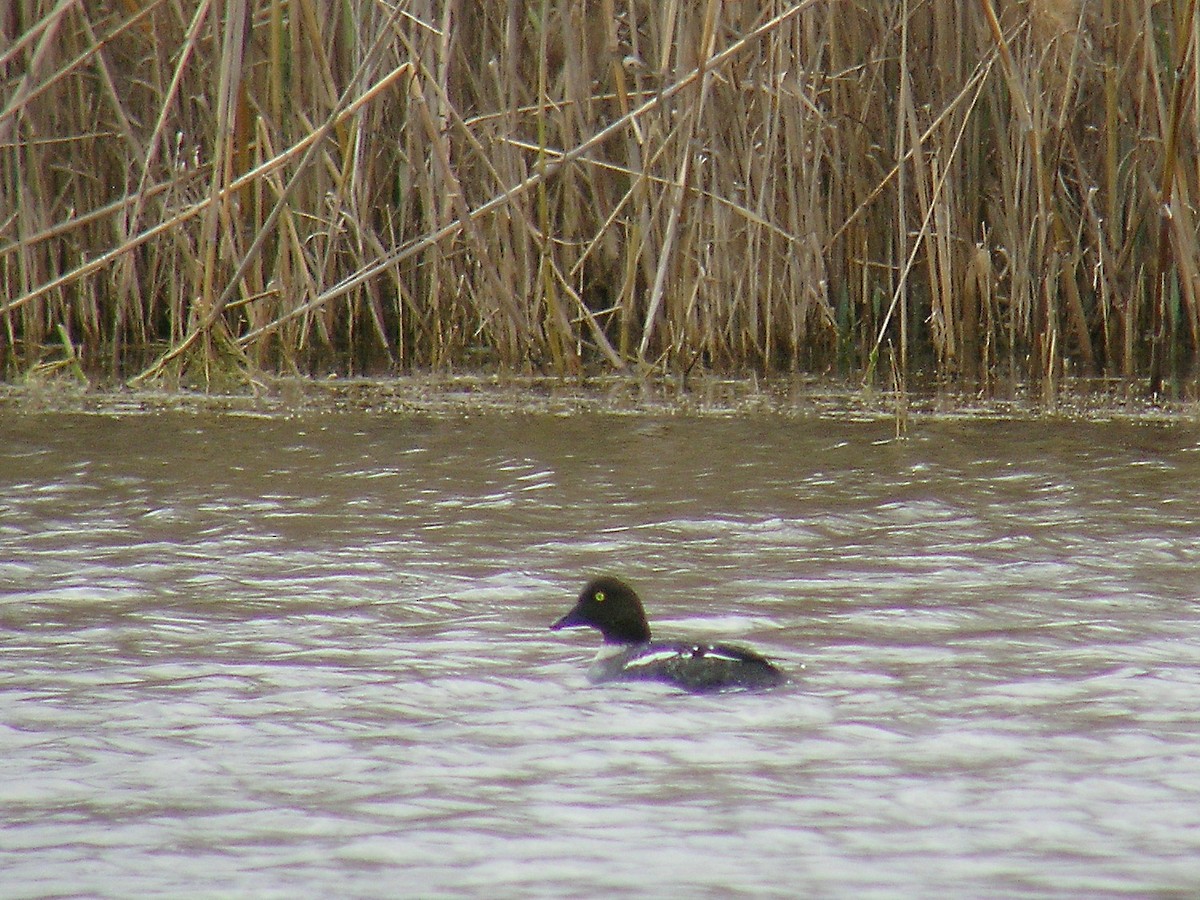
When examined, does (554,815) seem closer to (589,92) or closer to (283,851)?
(283,851)

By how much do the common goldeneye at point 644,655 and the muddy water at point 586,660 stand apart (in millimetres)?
59

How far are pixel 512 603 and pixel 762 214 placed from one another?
3232 millimetres

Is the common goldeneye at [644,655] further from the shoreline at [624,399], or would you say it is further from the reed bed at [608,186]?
the shoreline at [624,399]

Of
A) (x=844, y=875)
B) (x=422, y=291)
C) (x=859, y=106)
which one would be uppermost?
(x=859, y=106)

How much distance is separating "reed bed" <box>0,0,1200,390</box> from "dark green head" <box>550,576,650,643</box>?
2.77 meters

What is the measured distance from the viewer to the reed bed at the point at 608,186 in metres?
7.17

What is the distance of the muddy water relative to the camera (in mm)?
2900

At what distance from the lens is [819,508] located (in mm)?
5625

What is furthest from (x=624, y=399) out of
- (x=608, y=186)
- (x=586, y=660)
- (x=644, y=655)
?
(x=644, y=655)

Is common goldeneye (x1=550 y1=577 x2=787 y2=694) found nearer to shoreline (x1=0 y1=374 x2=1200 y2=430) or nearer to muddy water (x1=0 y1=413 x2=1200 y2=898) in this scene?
muddy water (x1=0 y1=413 x2=1200 y2=898)

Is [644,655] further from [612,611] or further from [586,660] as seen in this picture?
[586,660]

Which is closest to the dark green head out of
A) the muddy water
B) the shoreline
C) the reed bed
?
the muddy water

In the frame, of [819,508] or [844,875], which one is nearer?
[844,875]

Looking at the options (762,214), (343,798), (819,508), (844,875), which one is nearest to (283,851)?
(343,798)
